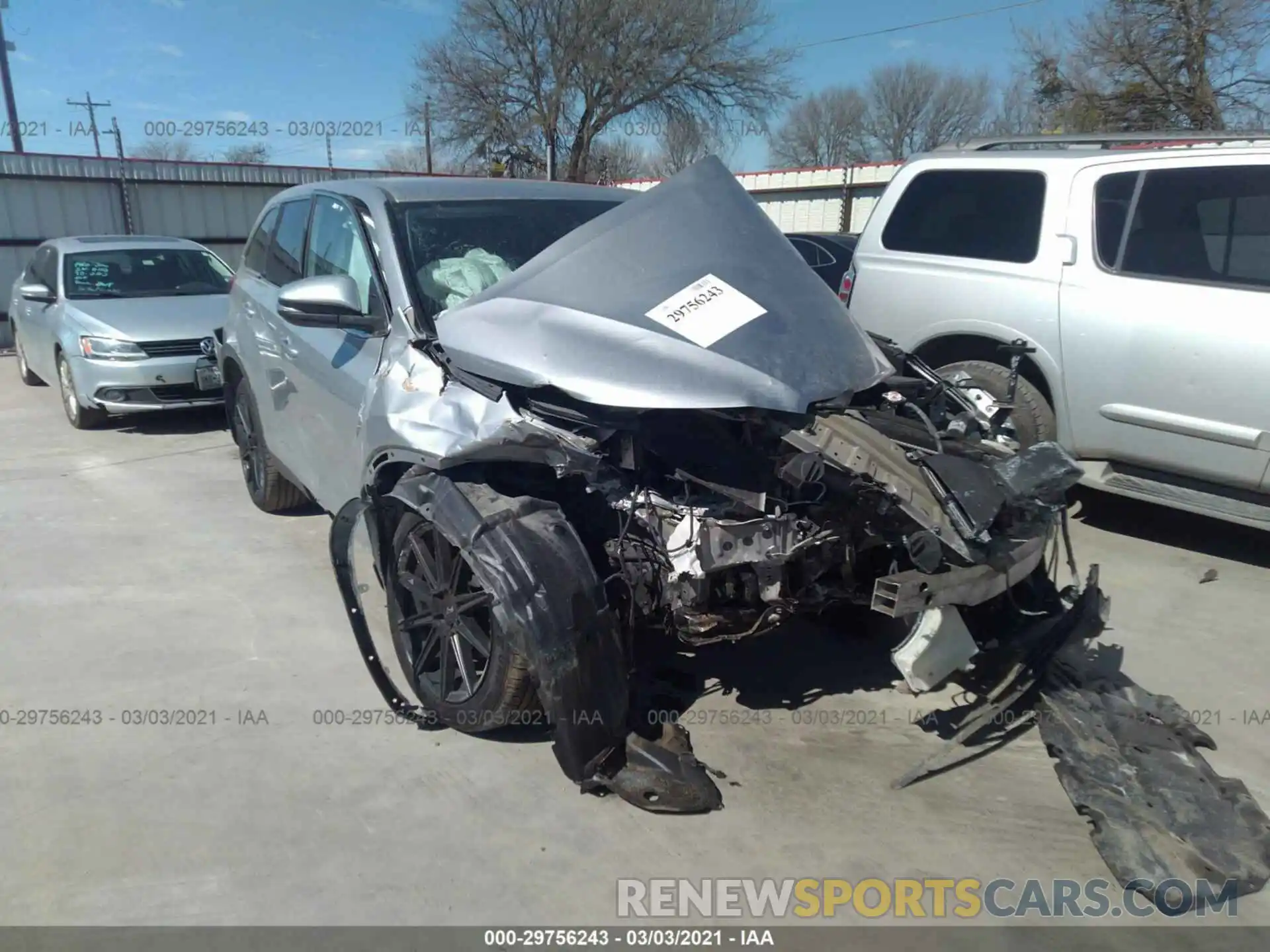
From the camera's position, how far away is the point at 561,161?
26406 millimetres

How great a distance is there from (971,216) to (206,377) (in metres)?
5.92

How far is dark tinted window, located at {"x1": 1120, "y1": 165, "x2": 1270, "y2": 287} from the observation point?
454 cm

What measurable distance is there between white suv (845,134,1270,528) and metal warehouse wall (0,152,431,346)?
1045 cm

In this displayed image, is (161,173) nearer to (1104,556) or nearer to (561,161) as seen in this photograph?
(561,161)

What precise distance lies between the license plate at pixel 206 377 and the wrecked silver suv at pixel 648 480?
14.6ft

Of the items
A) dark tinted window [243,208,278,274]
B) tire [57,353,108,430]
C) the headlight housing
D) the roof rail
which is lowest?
tire [57,353,108,430]

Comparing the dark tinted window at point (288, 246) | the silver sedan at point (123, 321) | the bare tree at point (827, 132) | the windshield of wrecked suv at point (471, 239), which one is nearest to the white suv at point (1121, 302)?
the windshield of wrecked suv at point (471, 239)

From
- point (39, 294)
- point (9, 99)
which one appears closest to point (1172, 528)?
point (39, 294)

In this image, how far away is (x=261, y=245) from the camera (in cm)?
513

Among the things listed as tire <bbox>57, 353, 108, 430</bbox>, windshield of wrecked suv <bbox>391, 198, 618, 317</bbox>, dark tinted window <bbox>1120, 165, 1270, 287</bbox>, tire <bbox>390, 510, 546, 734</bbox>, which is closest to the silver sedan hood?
tire <bbox>57, 353, 108, 430</bbox>

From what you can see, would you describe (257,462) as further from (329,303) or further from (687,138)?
(687,138)

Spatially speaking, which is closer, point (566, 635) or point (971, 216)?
point (566, 635)

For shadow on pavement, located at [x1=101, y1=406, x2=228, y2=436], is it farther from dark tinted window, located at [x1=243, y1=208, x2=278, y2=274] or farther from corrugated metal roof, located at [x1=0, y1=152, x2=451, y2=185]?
corrugated metal roof, located at [x1=0, y1=152, x2=451, y2=185]

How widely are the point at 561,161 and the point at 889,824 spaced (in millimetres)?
25936
